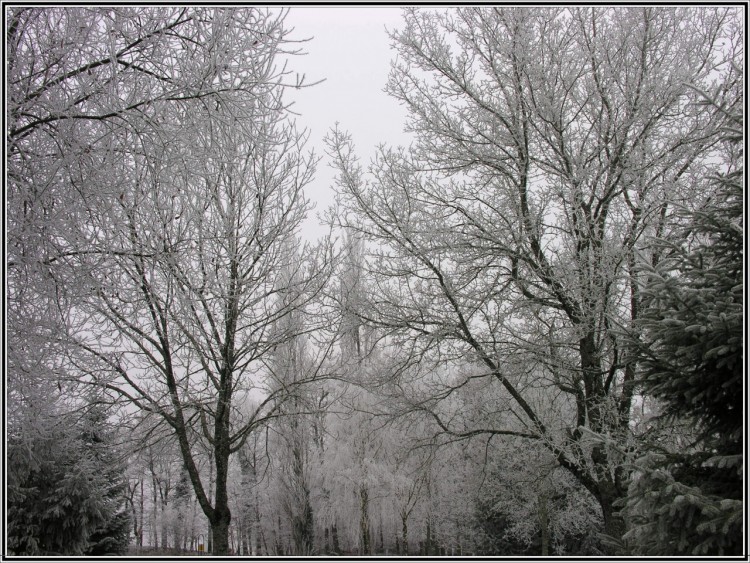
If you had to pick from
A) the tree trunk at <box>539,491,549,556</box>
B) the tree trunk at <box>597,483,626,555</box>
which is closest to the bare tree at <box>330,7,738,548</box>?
the tree trunk at <box>597,483,626,555</box>

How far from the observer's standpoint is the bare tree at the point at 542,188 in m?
5.74

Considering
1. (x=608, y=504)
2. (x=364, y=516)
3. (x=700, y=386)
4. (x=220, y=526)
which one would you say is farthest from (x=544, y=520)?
(x=700, y=386)

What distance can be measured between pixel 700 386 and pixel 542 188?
323cm

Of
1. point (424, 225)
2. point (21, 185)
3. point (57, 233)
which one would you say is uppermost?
point (424, 225)

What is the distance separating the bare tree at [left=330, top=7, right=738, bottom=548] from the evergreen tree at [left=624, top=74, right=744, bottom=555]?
5.02ft

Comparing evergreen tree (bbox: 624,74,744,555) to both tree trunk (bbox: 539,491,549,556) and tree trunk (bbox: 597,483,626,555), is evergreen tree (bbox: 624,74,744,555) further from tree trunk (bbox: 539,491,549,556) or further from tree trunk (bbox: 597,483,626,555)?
tree trunk (bbox: 539,491,549,556)

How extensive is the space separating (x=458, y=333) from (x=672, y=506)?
133 inches

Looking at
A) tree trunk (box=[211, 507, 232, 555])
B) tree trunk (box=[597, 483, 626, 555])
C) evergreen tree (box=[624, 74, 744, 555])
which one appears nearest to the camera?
evergreen tree (box=[624, 74, 744, 555])

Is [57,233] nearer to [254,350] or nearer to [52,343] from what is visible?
[52,343]

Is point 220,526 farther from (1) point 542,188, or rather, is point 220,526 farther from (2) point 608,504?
(1) point 542,188

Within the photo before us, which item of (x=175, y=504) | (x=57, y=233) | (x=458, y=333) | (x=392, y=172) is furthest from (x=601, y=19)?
(x=175, y=504)

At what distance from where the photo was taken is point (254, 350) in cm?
688

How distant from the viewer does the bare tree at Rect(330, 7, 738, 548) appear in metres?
5.74

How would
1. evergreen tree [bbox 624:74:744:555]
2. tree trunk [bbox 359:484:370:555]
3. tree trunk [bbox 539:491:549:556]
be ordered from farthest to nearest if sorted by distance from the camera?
tree trunk [bbox 359:484:370:555], tree trunk [bbox 539:491:549:556], evergreen tree [bbox 624:74:744:555]
